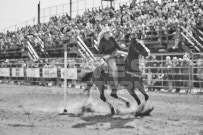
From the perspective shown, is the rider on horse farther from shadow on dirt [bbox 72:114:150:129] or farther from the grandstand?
the grandstand

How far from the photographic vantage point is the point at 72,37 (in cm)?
2466

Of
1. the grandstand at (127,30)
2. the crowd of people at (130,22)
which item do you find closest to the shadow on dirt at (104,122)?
the grandstand at (127,30)

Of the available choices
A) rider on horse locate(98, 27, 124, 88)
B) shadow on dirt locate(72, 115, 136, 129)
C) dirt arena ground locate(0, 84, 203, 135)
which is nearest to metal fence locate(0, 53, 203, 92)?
rider on horse locate(98, 27, 124, 88)

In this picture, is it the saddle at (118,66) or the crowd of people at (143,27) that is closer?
the saddle at (118,66)

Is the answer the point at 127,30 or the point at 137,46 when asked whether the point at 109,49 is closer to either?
the point at 137,46

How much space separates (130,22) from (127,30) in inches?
22.2

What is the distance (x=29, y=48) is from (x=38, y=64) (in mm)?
6439

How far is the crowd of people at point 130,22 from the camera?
59.7ft

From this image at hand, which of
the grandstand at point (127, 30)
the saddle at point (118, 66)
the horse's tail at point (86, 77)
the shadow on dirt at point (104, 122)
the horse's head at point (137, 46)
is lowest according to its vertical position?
the shadow on dirt at point (104, 122)

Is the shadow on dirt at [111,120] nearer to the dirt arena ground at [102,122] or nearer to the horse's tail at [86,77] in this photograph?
the dirt arena ground at [102,122]

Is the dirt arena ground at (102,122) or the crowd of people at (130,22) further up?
the crowd of people at (130,22)

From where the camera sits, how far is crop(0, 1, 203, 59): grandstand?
697 inches

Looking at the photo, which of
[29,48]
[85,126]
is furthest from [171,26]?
[29,48]

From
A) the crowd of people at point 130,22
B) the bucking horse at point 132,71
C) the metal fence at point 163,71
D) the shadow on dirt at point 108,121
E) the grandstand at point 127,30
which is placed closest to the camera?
the shadow on dirt at point 108,121
